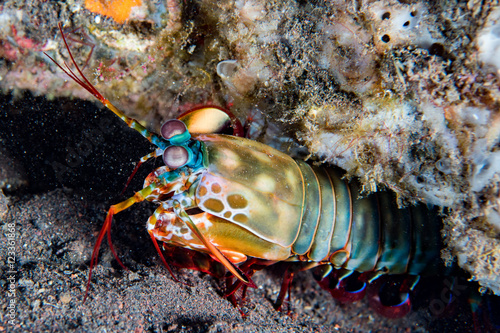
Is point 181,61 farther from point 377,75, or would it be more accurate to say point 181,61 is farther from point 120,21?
point 377,75

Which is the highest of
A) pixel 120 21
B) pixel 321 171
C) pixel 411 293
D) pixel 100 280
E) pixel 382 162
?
pixel 120 21

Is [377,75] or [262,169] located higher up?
[377,75]

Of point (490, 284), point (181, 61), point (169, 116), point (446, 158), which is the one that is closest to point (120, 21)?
point (181, 61)

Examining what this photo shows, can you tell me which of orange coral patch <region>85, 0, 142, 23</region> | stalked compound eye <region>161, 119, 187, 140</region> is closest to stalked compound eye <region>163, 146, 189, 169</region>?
stalked compound eye <region>161, 119, 187, 140</region>

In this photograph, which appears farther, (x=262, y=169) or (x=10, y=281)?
(x=262, y=169)

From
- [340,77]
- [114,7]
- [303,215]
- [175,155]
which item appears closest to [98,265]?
[175,155]

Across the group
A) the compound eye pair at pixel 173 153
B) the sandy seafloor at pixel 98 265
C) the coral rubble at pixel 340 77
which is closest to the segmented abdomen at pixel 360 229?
the coral rubble at pixel 340 77
